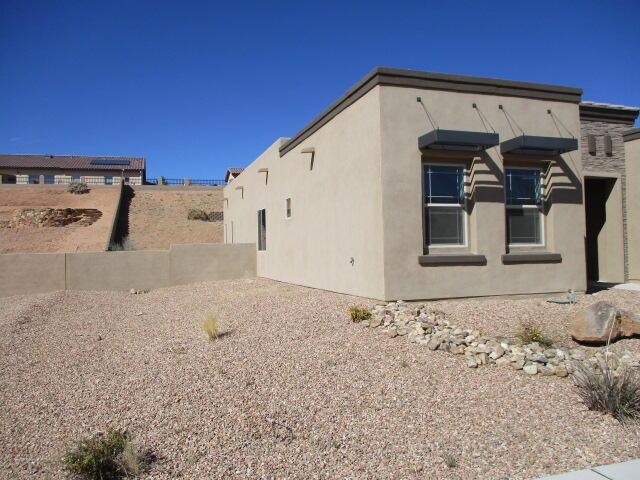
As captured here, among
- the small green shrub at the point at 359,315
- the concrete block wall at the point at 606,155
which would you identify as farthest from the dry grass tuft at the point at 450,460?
the concrete block wall at the point at 606,155

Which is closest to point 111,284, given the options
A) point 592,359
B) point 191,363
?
point 191,363

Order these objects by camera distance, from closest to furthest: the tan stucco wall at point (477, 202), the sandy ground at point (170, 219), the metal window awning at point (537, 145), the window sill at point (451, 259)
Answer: the tan stucco wall at point (477, 202)
the window sill at point (451, 259)
the metal window awning at point (537, 145)
the sandy ground at point (170, 219)

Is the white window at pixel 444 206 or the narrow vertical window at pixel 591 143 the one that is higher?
the narrow vertical window at pixel 591 143

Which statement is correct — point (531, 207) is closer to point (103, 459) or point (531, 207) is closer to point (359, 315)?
point (359, 315)

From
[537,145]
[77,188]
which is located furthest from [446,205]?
[77,188]

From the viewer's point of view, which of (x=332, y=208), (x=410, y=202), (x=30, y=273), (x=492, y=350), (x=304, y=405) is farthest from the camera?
(x=30, y=273)

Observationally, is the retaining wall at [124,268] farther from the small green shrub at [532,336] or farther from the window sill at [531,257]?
the small green shrub at [532,336]

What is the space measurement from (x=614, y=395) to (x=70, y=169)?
6365cm

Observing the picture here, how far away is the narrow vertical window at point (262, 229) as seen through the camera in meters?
19.1

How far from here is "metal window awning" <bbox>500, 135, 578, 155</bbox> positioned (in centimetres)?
974

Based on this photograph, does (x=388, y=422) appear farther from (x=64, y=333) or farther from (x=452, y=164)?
(x=64, y=333)

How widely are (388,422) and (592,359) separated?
3.37 meters

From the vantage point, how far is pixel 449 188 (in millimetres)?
10141

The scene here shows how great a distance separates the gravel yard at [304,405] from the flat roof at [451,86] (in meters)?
4.20
